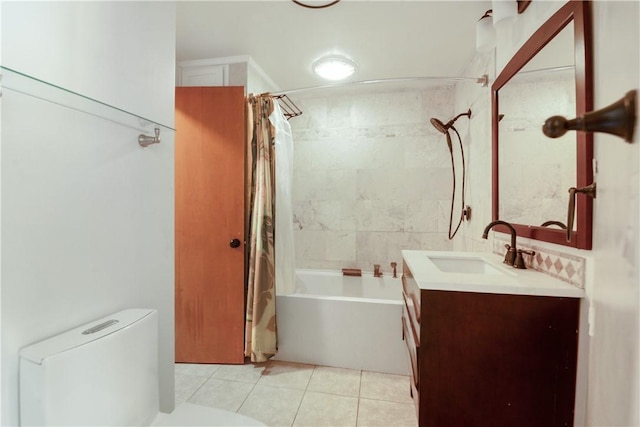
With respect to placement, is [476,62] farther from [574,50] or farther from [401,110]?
[574,50]

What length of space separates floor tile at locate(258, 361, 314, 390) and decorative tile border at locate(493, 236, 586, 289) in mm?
1571

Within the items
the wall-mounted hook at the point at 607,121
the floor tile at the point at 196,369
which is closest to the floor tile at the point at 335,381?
the floor tile at the point at 196,369

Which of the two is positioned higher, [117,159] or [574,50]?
[574,50]

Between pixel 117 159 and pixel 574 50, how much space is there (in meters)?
1.67

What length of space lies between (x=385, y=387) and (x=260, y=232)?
1396 mm

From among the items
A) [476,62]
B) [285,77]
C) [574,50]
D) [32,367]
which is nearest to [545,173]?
[574,50]

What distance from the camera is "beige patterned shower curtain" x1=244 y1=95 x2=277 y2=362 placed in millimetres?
1998

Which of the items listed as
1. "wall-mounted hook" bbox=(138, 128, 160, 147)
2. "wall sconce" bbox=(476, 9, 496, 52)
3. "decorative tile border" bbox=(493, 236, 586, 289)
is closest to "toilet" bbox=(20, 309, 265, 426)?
"wall-mounted hook" bbox=(138, 128, 160, 147)

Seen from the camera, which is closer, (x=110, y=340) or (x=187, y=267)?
(x=110, y=340)

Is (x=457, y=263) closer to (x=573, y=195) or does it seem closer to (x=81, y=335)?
(x=573, y=195)

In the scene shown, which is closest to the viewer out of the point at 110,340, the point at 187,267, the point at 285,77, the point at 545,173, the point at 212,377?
the point at 110,340

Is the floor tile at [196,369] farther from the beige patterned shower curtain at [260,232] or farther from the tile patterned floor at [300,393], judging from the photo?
the beige patterned shower curtain at [260,232]

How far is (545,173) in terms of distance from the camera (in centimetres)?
116

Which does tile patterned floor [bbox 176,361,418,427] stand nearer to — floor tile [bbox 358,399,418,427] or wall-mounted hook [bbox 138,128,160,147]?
floor tile [bbox 358,399,418,427]
